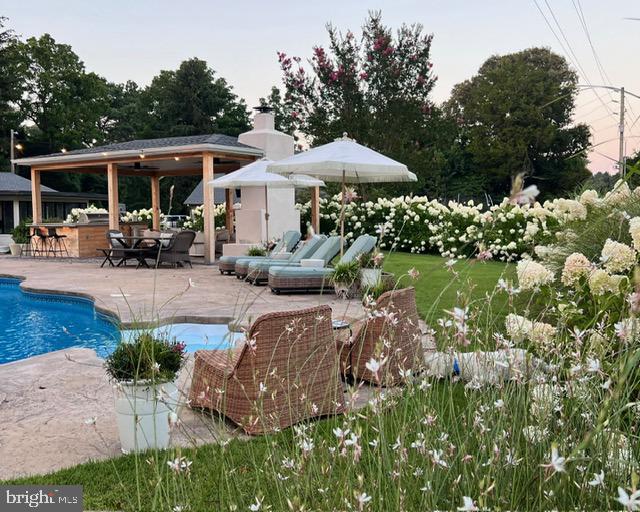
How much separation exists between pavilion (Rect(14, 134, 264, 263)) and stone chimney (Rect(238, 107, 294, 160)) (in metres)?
0.53

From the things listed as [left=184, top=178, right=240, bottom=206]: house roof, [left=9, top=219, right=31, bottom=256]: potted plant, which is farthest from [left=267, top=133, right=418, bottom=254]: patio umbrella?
[left=184, top=178, right=240, bottom=206]: house roof

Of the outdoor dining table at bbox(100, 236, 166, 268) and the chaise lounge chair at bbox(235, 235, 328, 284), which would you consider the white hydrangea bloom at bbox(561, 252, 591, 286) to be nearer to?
the chaise lounge chair at bbox(235, 235, 328, 284)

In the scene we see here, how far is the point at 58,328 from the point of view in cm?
839

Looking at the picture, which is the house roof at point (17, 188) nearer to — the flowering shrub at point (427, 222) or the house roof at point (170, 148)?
the house roof at point (170, 148)

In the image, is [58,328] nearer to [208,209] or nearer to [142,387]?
[142,387]

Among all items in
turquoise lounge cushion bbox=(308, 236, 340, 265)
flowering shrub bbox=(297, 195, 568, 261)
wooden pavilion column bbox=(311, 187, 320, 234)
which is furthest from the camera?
wooden pavilion column bbox=(311, 187, 320, 234)

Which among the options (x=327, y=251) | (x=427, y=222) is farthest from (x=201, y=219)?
(x=327, y=251)

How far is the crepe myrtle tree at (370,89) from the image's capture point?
21.6m

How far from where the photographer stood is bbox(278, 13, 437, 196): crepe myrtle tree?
70.8 ft

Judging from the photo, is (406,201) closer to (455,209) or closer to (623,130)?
(455,209)

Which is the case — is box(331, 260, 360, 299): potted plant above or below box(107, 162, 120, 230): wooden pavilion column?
below

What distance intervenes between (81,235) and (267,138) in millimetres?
6316

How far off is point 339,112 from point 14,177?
1608 centimetres

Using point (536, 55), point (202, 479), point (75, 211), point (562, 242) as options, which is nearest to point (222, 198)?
point (75, 211)
